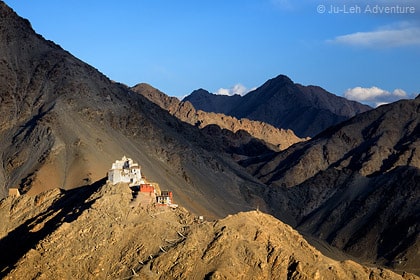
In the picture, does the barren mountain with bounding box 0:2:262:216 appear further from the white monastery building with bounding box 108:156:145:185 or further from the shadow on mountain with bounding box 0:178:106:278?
the shadow on mountain with bounding box 0:178:106:278

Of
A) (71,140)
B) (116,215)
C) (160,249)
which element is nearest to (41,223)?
(116,215)

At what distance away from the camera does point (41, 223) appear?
10231cm

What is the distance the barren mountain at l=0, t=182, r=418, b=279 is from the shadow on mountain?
275 mm

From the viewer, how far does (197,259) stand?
8450 centimetres

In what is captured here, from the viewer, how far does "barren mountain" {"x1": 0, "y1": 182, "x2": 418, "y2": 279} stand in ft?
273

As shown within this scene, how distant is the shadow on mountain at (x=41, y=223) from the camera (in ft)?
313

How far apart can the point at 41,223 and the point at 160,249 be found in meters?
19.3

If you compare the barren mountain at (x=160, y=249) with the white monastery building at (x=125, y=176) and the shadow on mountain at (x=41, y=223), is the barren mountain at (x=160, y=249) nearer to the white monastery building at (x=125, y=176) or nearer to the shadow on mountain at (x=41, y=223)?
the shadow on mountain at (x=41, y=223)

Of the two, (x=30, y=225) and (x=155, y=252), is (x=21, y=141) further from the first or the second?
(x=155, y=252)

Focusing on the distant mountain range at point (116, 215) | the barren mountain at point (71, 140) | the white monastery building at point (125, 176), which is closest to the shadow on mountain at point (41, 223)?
the distant mountain range at point (116, 215)

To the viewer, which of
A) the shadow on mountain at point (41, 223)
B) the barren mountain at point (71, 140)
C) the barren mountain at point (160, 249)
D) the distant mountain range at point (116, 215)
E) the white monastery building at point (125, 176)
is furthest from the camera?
the barren mountain at point (71, 140)

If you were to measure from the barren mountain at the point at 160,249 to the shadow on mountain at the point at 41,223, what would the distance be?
0.27 meters

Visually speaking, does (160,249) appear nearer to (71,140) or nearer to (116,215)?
(116,215)

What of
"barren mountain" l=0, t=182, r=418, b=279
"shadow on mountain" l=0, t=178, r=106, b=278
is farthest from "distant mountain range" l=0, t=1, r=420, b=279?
"shadow on mountain" l=0, t=178, r=106, b=278
